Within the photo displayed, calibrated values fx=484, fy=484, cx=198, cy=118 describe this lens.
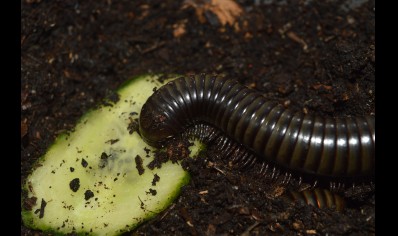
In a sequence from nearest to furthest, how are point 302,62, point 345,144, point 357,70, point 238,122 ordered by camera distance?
point 345,144, point 238,122, point 357,70, point 302,62

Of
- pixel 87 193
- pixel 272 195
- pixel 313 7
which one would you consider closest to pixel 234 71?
pixel 313 7

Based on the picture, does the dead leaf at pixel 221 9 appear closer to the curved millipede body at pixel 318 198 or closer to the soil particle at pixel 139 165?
the soil particle at pixel 139 165

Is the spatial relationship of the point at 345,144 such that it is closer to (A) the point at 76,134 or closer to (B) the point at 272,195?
(B) the point at 272,195

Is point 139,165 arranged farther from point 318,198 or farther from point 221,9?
point 221,9

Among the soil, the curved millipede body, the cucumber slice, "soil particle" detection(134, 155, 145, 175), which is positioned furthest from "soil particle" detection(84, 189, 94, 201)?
the curved millipede body

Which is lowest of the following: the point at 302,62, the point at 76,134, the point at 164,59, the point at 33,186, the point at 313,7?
the point at 33,186

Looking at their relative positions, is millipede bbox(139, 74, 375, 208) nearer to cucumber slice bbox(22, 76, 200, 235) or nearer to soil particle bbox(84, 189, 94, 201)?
cucumber slice bbox(22, 76, 200, 235)

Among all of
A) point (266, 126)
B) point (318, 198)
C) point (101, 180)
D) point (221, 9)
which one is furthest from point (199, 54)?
point (318, 198)
